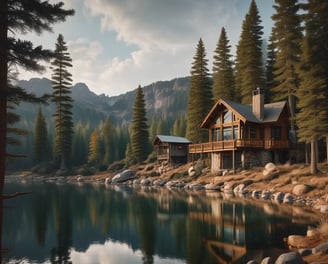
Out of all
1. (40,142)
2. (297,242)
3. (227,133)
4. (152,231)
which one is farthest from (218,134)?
(40,142)

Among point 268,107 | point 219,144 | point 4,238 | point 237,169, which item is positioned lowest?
point 4,238

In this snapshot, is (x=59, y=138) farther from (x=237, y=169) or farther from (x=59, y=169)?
(x=237, y=169)

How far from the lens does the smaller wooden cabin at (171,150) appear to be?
52656 mm

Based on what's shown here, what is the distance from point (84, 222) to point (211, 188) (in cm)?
1839

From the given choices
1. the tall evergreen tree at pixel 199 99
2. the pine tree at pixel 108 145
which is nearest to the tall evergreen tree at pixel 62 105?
the pine tree at pixel 108 145

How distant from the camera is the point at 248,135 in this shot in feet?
123

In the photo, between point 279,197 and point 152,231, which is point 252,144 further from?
point 152,231

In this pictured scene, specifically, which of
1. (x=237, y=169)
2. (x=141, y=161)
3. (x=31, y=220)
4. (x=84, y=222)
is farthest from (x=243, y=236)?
(x=141, y=161)

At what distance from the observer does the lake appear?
12234mm

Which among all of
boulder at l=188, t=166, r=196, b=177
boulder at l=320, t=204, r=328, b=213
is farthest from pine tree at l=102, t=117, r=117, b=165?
boulder at l=320, t=204, r=328, b=213

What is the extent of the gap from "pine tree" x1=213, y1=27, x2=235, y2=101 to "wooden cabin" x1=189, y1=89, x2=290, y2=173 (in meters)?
12.5

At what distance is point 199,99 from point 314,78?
25.9 metres

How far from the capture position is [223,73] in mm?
53062

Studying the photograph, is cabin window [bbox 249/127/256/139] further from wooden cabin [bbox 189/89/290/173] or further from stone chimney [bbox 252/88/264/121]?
stone chimney [bbox 252/88/264/121]
